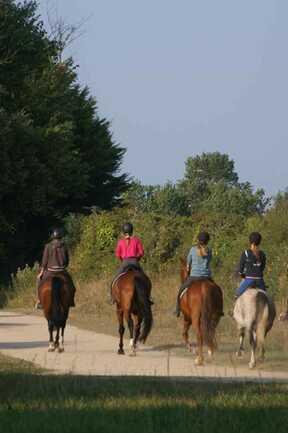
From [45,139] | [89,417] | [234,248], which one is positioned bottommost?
[89,417]

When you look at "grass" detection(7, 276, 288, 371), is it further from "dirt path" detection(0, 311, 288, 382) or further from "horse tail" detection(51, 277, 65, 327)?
"horse tail" detection(51, 277, 65, 327)

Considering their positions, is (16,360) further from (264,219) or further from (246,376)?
(264,219)

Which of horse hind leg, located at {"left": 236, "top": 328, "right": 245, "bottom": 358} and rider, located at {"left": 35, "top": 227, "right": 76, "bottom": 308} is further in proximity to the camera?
rider, located at {"left": 35, "top": 227, "right": 76, "bottom": 308}

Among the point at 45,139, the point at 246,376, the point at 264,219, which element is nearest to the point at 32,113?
the point at 45,139

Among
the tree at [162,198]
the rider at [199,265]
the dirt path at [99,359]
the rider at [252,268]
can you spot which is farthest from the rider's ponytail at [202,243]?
the tree at [162,198]

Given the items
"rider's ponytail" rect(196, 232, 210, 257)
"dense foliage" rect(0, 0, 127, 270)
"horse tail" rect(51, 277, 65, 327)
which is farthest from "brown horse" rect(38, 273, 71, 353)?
"dense foliage" rect(0, 0, 127, 270)

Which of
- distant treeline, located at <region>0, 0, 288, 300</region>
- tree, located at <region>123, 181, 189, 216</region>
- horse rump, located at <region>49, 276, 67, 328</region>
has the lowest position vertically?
horse rump, located at <region>49, 276, 67, 328</region>

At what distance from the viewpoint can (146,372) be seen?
1784 cm

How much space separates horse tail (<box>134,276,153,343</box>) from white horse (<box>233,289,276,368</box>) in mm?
3460

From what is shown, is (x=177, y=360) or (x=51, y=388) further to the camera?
(x=177, y=360)

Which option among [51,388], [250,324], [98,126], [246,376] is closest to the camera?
[51,388]

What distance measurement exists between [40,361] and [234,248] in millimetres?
17492

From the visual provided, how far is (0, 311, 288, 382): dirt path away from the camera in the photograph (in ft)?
57.6

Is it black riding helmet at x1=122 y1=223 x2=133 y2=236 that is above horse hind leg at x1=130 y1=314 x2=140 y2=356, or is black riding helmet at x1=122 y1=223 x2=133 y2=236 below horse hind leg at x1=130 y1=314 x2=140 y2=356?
above
